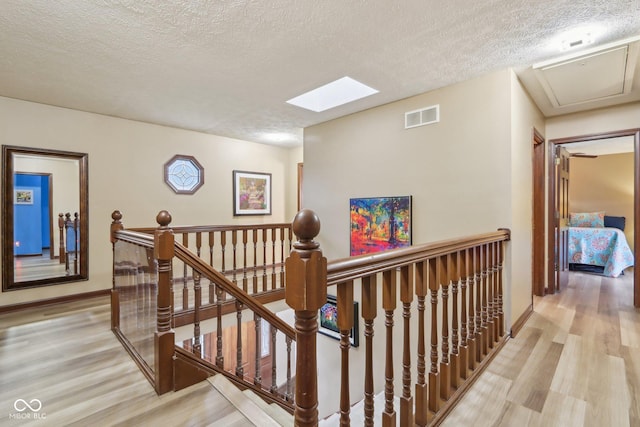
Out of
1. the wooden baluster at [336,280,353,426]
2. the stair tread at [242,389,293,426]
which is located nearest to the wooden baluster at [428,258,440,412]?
the wooden baluster at [336,280,353,426]

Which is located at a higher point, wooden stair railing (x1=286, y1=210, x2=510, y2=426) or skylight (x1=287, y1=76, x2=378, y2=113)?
skylight (x1=287, y1=76, x2=378, y2=113)

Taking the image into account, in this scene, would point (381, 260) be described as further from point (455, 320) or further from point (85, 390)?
point (85, 390)

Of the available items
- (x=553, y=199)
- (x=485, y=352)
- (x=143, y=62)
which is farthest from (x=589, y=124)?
(x=143, y=62)

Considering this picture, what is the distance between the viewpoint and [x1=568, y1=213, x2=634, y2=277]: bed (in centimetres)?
493

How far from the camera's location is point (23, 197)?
3.48 m

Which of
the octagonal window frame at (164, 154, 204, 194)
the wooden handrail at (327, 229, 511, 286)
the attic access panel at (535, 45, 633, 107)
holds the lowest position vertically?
the wooden handrail at (327, 229, 511, 286)

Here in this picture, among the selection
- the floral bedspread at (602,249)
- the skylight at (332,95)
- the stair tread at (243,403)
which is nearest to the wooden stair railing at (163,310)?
the stair tread at (243,403)

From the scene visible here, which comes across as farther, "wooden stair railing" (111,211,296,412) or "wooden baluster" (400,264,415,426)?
"wooden stair railing" (111,211,296,412)

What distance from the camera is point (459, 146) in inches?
119

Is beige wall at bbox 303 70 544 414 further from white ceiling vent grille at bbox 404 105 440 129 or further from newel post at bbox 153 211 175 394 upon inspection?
newel post at bbox 153 211 175 394

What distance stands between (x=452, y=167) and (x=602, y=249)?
4192mm

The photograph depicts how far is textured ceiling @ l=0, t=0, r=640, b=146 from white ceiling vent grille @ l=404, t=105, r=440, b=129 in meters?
0.21

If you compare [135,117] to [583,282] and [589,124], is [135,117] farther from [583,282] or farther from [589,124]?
[583,282]

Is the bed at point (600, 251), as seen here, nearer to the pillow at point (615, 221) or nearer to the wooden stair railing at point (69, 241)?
the pillow at point (615, 221)
